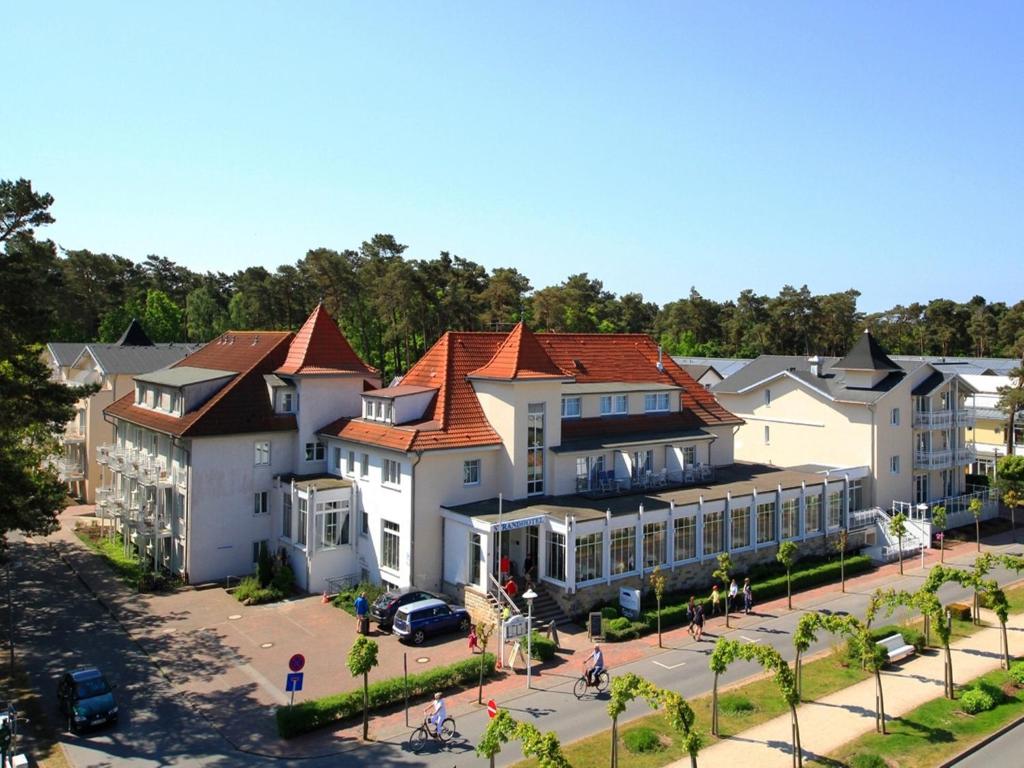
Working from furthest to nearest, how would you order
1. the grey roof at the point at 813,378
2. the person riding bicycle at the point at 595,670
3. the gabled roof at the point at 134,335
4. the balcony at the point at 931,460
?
1. the gabled roof at the point at 134,335
2. the balcony at the point at 931,460
3. the grey roof at the point at 813,378
4. the person riding bicycle at the point at 595,670

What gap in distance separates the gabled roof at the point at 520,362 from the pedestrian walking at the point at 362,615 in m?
10.3

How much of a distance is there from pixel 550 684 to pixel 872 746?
28.9 feet

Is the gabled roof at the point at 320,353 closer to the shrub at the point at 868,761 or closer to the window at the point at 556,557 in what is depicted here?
the window at the point at 556,557

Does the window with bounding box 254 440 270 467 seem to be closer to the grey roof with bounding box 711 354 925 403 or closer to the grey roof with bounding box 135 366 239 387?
the grey roof with bounding box 135 366 239 387

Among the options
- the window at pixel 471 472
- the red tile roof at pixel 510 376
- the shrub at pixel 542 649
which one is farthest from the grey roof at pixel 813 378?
the shrub at pixel 542 649

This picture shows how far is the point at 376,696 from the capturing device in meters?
22.2

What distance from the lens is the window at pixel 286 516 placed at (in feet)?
114

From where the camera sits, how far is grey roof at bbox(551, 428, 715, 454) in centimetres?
3459

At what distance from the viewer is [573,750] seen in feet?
63.7

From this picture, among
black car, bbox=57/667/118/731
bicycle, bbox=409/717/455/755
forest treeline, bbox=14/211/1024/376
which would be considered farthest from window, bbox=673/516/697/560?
forest treeline, bbox=14/211/1024/376

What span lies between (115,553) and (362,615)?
17922 millimetres

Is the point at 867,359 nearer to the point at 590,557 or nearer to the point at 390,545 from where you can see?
the point at 590,557

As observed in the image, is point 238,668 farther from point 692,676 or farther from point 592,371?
point 592,371

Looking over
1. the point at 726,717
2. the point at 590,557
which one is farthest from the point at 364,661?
the point at 590,557
